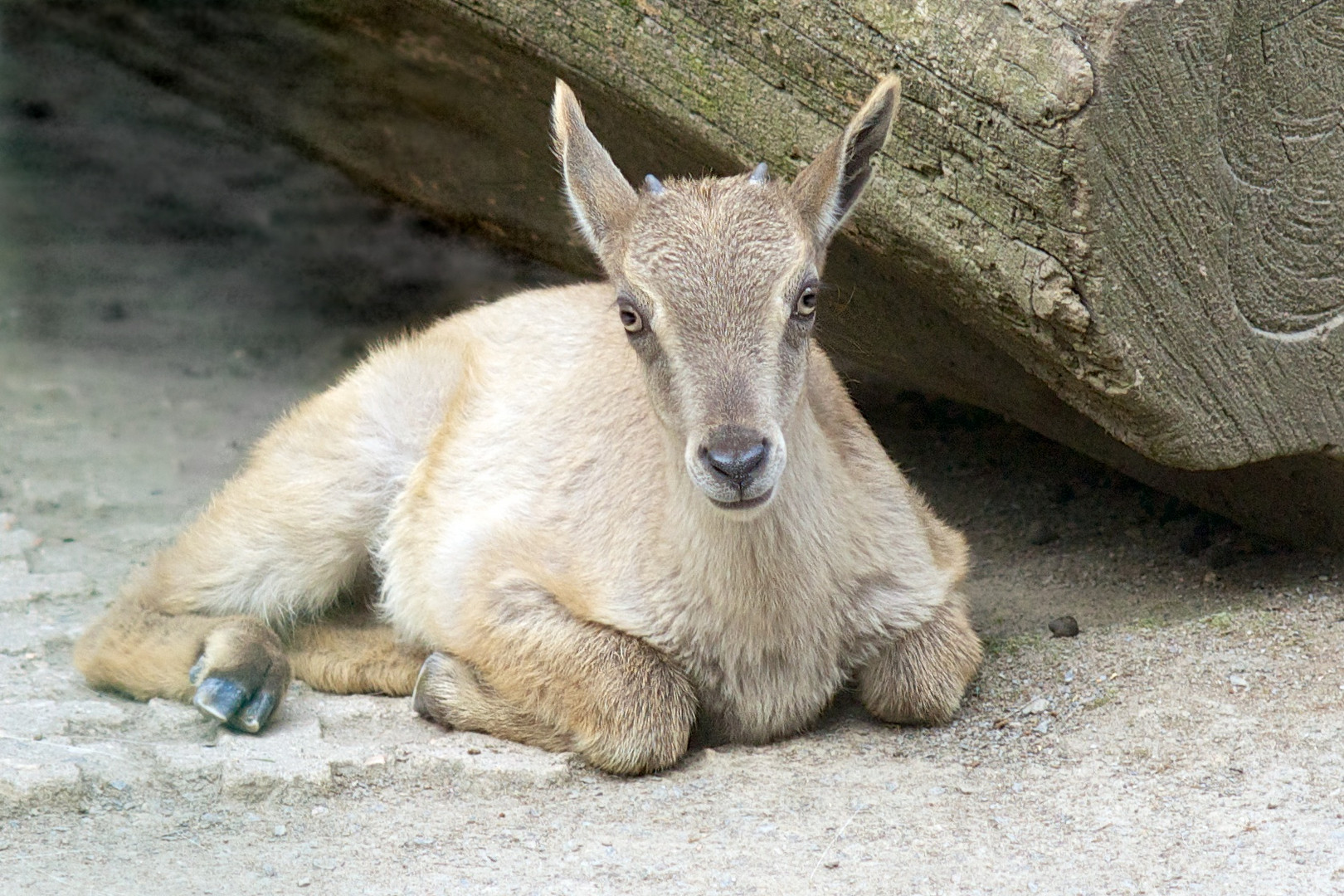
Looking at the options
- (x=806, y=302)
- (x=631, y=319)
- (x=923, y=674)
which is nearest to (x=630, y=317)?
(x=631, y=319)

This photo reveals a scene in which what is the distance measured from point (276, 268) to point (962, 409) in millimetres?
6106

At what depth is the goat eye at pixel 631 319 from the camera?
15.5 feet

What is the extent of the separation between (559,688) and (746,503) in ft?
3.72

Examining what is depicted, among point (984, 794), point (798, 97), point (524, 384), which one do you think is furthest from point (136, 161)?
point (984, 794)

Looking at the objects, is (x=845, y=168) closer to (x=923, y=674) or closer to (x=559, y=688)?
(x=923, y=674)

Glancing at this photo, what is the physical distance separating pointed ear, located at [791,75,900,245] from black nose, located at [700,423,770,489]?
91 centimetres

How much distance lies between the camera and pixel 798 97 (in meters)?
4.95

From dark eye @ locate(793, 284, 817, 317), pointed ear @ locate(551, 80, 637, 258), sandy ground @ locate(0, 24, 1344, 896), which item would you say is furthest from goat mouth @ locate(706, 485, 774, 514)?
pointed ear @ locate(551, 80, 637, 258)

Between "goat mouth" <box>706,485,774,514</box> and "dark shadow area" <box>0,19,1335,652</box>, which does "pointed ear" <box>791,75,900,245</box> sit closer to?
"goat mouth" <box>706,485,774,514</box>

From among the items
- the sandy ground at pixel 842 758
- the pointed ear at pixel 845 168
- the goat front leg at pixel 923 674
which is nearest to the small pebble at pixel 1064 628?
the sandy ground at pixel 842 758

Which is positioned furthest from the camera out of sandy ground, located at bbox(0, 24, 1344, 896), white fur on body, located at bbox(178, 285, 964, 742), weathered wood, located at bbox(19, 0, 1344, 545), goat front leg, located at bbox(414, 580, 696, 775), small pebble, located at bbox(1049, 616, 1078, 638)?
small pebble, located at bbox(1049, 616, 1078, 638)

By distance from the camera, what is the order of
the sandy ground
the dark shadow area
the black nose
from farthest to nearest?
1. the dark shadow area
2. the black nose
3. the sandy ground

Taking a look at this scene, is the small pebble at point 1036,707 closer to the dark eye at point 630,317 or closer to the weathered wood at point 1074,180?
the weathered wood at point 1074,180

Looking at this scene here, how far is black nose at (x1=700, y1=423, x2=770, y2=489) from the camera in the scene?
4258mm
